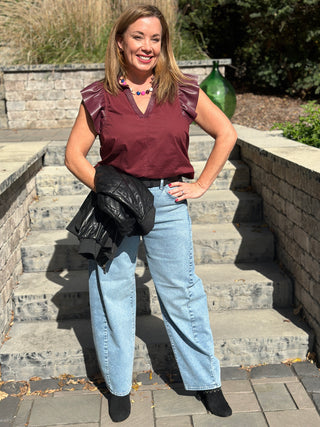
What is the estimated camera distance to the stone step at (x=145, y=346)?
3182 millimetres

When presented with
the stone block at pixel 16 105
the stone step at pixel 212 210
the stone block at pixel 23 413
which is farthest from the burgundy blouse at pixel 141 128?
the stone block at pixel 16 105

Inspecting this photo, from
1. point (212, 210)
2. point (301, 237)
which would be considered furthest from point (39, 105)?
point (301, 237)

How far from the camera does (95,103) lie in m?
2.37

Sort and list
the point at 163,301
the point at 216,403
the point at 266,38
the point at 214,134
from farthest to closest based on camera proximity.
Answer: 1. the point at 266,38
2. the point at 216,403
3. the point at 163,301
4. the point at 214,134

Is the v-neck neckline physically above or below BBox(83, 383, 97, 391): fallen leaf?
above

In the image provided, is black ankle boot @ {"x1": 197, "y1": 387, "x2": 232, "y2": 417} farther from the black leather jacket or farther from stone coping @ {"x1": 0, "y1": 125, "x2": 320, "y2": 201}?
stone coping @ {"x1": 0, "y1": 125, "x2": 320, "y2": 201}

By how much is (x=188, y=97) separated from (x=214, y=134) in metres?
0.23

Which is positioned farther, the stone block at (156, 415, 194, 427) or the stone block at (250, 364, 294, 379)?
the stone block at (250, 364, 294, 379)

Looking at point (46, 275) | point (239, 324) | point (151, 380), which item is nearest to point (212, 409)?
point (151, 380)

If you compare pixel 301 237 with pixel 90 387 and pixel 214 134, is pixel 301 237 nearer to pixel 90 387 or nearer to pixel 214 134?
pixel 214 134

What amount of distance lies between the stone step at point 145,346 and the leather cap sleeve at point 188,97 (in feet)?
4.93

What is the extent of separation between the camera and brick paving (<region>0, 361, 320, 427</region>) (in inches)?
108

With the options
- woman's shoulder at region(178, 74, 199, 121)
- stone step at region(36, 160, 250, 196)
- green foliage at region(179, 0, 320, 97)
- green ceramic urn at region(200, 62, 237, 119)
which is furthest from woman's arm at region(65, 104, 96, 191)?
green foliage at region(179, 0, 320, 97)

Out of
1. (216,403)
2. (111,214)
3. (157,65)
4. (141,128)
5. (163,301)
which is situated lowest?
(216,403)
